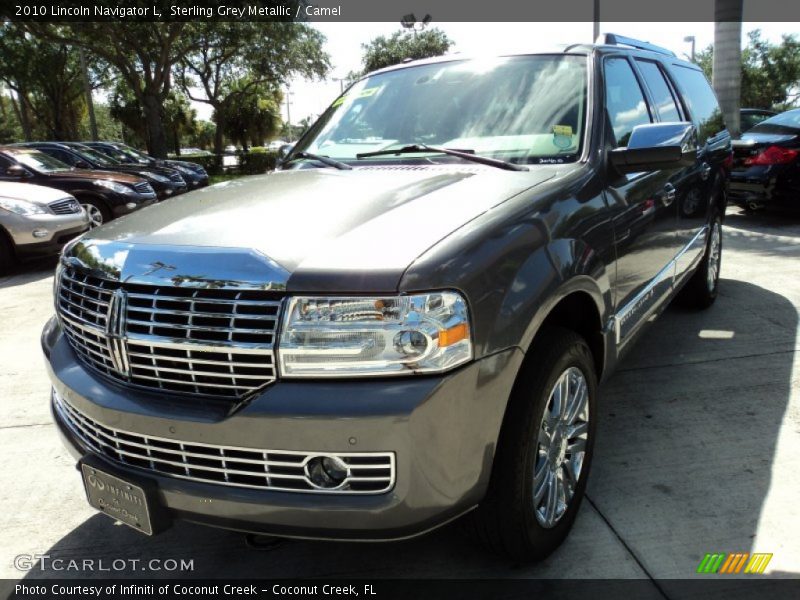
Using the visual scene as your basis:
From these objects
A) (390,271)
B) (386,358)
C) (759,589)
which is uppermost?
(390,271)

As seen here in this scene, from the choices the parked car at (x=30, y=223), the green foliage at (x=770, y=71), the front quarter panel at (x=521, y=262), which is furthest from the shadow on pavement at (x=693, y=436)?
the green foliage at (x=770, y=71)

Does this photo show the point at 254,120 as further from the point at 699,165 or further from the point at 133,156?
the point at 699,165

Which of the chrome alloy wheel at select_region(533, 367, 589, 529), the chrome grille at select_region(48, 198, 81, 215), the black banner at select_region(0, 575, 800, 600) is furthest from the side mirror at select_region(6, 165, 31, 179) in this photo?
the chrome alloy wheel at select_region(533, 367, 589, 529)

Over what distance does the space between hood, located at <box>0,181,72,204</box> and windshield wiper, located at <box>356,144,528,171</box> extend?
6.75 m

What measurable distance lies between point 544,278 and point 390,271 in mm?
589

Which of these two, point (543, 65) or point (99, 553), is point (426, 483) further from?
point (543, 65)

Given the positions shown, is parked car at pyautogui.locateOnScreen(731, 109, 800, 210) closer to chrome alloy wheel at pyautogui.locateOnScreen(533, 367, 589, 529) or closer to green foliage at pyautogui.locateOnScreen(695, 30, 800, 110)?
chrome alloy wheel at pyautogui.locateOnScreen(533, 367, 589, 529)

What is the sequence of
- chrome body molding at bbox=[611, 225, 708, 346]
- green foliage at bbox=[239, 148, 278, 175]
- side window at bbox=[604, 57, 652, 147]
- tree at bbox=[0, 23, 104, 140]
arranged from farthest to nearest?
1. green foliage at bbox=[239, 148, 278, 175]
2. tree at bbox=[0, 23, 104, 140]
3. side window at bbox=[604, 57, 652, 147]
4. chrome body molding at bbox=[611, 225, 708, 346]

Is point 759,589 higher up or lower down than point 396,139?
lower down

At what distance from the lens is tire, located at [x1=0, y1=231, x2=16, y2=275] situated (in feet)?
26.5

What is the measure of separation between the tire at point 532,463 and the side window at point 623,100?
4.00 ft

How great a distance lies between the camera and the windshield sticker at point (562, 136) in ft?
9.45

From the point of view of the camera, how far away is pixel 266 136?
49312 millimetres

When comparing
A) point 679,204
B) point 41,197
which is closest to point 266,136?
point 41,197
